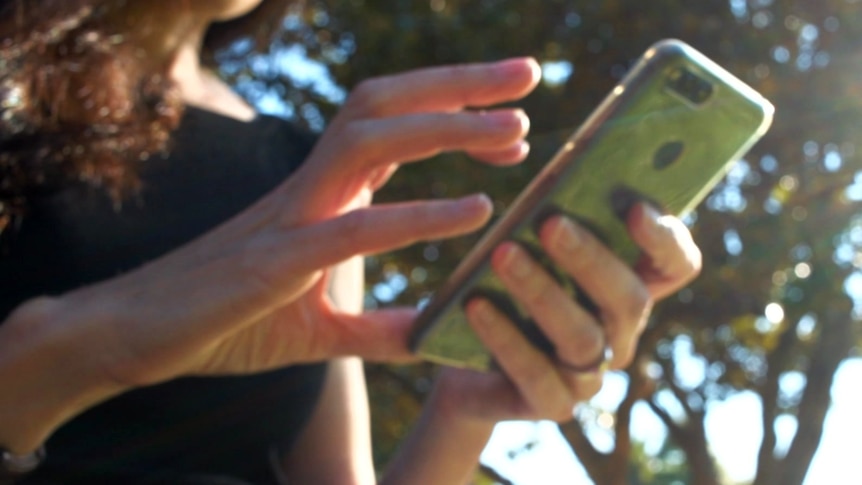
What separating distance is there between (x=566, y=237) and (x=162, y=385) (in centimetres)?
71

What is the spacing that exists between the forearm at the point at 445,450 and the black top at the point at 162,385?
9.4 inches

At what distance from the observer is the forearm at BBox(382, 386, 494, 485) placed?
1.55 metres

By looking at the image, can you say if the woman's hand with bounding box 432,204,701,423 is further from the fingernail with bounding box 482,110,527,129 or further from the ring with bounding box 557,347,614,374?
the fingernail with bounding box 482,110,527,129

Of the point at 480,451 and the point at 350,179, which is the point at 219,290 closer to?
the point at 350,179

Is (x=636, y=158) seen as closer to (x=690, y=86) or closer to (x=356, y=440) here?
(x=690, y=86)

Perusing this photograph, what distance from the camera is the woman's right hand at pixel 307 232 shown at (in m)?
1.16

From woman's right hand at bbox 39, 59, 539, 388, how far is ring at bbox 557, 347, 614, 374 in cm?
31

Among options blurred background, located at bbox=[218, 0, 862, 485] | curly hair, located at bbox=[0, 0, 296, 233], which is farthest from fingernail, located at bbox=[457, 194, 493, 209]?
blurred background, located at bbox=[218, 0, 862, 485]

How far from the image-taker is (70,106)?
69.3 inches

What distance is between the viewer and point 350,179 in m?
1.23

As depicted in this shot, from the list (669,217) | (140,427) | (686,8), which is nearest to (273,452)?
(140,427)

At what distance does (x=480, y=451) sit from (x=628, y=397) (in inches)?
192

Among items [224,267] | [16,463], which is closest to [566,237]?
[224,267]

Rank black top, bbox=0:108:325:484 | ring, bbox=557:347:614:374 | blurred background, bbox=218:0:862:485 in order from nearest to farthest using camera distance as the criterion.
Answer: ring, bbox=557:347:614:374 < black top, bbox=0:108:325:484 < blurred background, bbox=218:0:862:485
